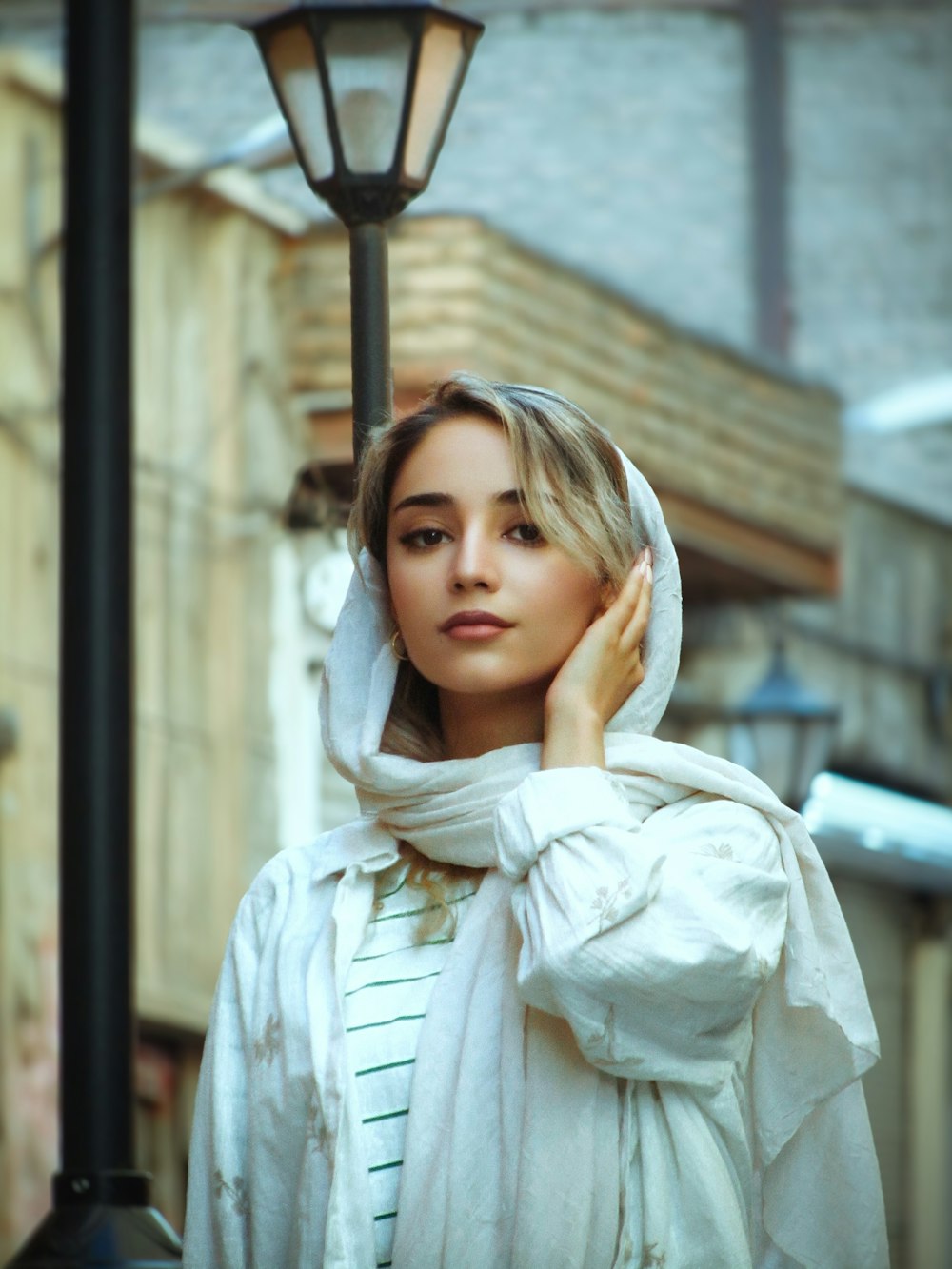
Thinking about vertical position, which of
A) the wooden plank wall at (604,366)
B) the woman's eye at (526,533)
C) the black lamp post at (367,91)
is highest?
the wooden plank wall at (604,366)

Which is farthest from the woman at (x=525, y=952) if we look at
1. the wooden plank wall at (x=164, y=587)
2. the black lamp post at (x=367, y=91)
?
the wooden plank wall at (x=164, y=587)

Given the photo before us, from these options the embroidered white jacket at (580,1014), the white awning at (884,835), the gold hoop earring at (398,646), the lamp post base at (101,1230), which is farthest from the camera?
the white awning at (884,835)

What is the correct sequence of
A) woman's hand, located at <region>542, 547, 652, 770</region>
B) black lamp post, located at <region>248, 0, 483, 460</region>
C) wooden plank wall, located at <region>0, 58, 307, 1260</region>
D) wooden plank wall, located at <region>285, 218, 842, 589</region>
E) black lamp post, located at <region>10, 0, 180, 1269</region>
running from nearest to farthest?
woman's hand, located at <region>542, 547, 652, 770</region> < black lamp post, located at <region>248, 0, 483, 460</region> < black lamp post, located at <region>10, 0, 180, 1269</region> < wooden plank wall, located at <region>0, 58, 307, 1260</region> < wooden plank wall, located at <region>285, 218, 842, 589</region>

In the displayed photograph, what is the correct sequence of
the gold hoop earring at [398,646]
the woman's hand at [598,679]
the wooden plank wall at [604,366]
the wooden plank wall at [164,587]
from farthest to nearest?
the wooden plank wall at [604,366], the wooden plank wall at [164,587], the gold hoop earring at [398,646], the woman's hand at [598,679]

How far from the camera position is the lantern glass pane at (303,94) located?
484 centimetres

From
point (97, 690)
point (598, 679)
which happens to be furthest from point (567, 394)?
point (598, 679)

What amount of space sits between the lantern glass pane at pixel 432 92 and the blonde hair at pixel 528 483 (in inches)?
61.1

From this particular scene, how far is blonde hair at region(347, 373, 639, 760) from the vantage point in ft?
10.3

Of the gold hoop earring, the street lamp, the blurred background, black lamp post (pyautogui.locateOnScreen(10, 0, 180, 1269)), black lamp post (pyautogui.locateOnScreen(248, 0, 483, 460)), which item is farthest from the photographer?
the blurred background

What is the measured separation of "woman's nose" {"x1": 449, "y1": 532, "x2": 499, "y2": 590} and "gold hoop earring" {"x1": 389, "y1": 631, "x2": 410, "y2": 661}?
0.21 m

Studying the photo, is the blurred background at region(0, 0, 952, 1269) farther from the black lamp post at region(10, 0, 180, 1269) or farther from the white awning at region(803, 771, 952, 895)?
the black lamp post at region(10, 0, 180, 1269)

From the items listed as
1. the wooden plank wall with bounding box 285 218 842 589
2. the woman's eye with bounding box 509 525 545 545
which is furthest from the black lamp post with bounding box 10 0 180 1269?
the wooden plank wall with bounding box 285 218 842 589

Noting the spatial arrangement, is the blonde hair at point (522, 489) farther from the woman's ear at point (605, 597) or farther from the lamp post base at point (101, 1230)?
the lamp post base at point (101, 1230)

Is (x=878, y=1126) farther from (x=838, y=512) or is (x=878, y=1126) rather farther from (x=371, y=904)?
(x=371, y=904)
